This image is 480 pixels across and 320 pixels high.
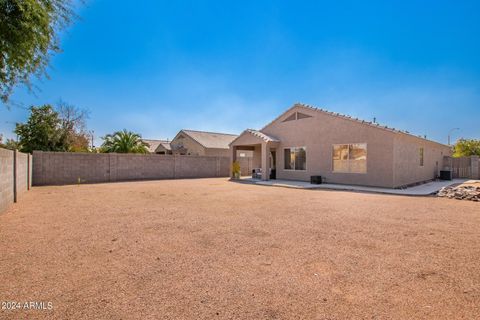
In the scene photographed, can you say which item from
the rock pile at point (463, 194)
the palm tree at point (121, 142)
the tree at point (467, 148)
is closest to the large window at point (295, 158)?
the rock pile at point (463, 194)

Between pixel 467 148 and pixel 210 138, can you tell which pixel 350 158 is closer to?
pixel 210 138

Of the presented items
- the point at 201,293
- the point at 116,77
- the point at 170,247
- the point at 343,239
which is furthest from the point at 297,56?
the point at 201,293

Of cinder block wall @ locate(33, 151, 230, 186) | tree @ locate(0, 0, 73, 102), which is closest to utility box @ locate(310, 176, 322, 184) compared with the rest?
cinder block wall @ locate(33, 151, 230, 186)

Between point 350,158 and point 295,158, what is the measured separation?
416 centimetres

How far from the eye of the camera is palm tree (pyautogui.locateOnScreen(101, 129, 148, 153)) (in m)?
24.1

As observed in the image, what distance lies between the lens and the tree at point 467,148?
35781mm

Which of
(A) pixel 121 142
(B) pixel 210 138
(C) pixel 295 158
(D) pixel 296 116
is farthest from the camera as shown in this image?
(B) pixel 210 138

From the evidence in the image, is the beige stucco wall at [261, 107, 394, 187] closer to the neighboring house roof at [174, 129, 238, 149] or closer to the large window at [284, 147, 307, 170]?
the large window at [284, 147, 307, 170]

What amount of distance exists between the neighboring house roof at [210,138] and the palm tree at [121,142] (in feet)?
28.5

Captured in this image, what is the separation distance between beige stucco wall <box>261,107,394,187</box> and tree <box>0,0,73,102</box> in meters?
14.0

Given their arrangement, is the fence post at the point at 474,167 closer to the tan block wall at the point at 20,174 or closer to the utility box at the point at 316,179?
the utility box at the point at 316,179

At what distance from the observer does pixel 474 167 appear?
21.1 m

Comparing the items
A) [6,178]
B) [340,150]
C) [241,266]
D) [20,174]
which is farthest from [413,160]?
[20,174]

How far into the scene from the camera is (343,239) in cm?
512
